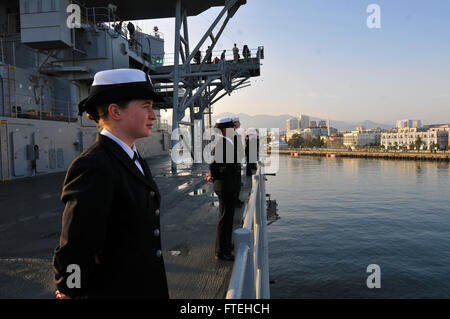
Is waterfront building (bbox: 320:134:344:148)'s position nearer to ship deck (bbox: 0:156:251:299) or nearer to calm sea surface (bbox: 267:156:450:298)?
calm sea surface (bbox: 267:156:450:298)

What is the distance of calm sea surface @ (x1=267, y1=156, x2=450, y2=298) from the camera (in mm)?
17656

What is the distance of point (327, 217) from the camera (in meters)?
29.4

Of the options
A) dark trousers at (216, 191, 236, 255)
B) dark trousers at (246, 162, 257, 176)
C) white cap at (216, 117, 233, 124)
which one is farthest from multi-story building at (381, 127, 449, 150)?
dark trousers at (216, 191, 236, 255)

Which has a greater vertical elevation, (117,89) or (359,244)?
(117,89)

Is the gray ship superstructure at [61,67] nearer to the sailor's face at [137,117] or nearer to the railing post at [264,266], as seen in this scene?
the railing post at [264,266]

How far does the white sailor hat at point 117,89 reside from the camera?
155 centimetres

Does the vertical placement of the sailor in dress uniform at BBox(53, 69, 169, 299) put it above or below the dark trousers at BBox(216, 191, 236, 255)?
above

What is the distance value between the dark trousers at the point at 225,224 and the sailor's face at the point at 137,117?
7.81ft

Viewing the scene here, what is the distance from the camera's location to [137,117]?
1.61 metres

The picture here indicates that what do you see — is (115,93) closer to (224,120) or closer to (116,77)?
(116,77)

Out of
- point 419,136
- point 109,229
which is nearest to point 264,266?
point 109,229

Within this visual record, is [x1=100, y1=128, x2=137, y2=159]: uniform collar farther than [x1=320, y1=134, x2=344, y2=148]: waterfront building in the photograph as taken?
No

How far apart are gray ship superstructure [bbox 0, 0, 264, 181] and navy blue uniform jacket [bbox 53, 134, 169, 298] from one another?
12402 millimetres

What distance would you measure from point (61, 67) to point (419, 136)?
167 metres
